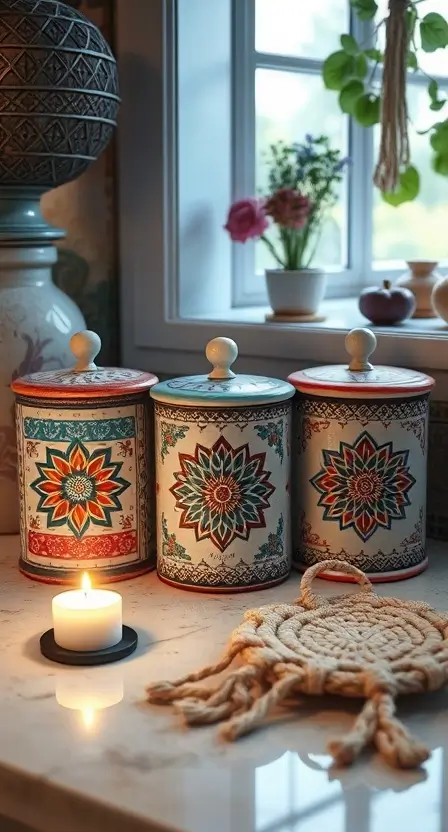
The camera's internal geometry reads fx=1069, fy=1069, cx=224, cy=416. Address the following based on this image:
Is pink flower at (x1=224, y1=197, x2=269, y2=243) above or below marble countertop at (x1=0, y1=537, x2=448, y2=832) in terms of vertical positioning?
above

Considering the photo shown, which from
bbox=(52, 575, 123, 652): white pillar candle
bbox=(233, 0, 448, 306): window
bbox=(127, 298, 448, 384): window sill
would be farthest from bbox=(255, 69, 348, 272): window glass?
bbox=(52, 575, 123, 652): white pillar candle

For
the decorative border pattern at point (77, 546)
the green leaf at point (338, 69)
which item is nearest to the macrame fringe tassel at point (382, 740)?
the decorative border pattern at point (77, 546)

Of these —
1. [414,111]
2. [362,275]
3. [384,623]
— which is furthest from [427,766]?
[414,111]

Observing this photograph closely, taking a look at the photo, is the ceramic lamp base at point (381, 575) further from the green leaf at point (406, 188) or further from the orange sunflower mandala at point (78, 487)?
the green leaf at point (406, 188)

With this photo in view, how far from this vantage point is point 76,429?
1078mm

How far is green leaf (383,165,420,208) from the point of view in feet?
4.73

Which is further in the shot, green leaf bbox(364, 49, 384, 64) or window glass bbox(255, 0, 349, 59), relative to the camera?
window glass bbox(255, 0, 349, 59)

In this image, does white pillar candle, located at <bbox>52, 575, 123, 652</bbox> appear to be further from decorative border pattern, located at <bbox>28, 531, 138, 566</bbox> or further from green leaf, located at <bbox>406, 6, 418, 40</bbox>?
green leaf, located at <bbox>406, 6, 418, 40</bbox>

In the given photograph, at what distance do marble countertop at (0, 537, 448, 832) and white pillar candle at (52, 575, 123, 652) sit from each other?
24 millimetres

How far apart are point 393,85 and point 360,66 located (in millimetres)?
126

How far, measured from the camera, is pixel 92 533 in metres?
1.10

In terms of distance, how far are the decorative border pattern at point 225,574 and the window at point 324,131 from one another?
599 millimetres

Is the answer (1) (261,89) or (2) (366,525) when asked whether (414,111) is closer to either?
(1) (261,89)

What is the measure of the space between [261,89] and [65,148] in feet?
1.59
